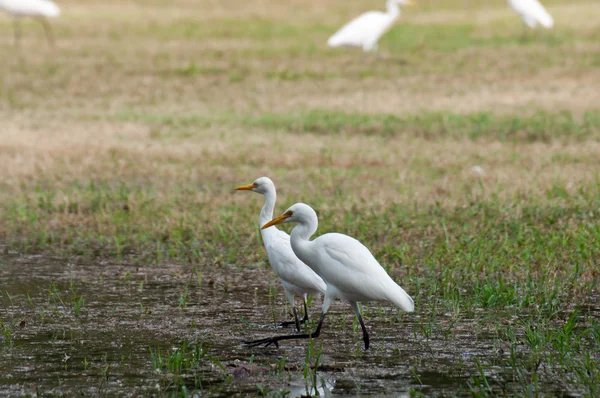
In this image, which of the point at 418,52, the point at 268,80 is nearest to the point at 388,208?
the point at 268,80

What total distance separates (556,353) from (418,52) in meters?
14.8

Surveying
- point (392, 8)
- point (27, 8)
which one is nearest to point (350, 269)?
point (392, 8)

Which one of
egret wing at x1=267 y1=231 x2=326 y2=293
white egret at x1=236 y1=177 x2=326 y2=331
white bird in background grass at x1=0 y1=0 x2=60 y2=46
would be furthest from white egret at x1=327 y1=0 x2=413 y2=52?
egret wing at x1=267 y1=231 x2=326 y2=293

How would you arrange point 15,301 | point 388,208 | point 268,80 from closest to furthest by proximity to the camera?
point 15,301 < point 388,208 < point 268,80

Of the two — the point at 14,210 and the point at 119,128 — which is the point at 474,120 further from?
the point at 14,210

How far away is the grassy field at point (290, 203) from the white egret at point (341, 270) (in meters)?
0.25

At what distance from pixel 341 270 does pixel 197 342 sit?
0.81 metres

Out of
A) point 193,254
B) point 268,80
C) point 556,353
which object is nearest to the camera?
point 556,353

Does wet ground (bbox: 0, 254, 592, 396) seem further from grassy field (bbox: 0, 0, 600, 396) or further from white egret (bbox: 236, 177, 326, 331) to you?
white egret (bbox: 236, 177, 326, 331)

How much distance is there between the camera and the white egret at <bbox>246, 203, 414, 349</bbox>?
507 cm

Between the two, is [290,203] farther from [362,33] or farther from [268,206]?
[362,33]

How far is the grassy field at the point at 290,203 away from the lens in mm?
4840

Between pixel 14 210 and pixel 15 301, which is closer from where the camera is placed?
pixel 15 301

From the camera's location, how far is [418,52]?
1917cm
